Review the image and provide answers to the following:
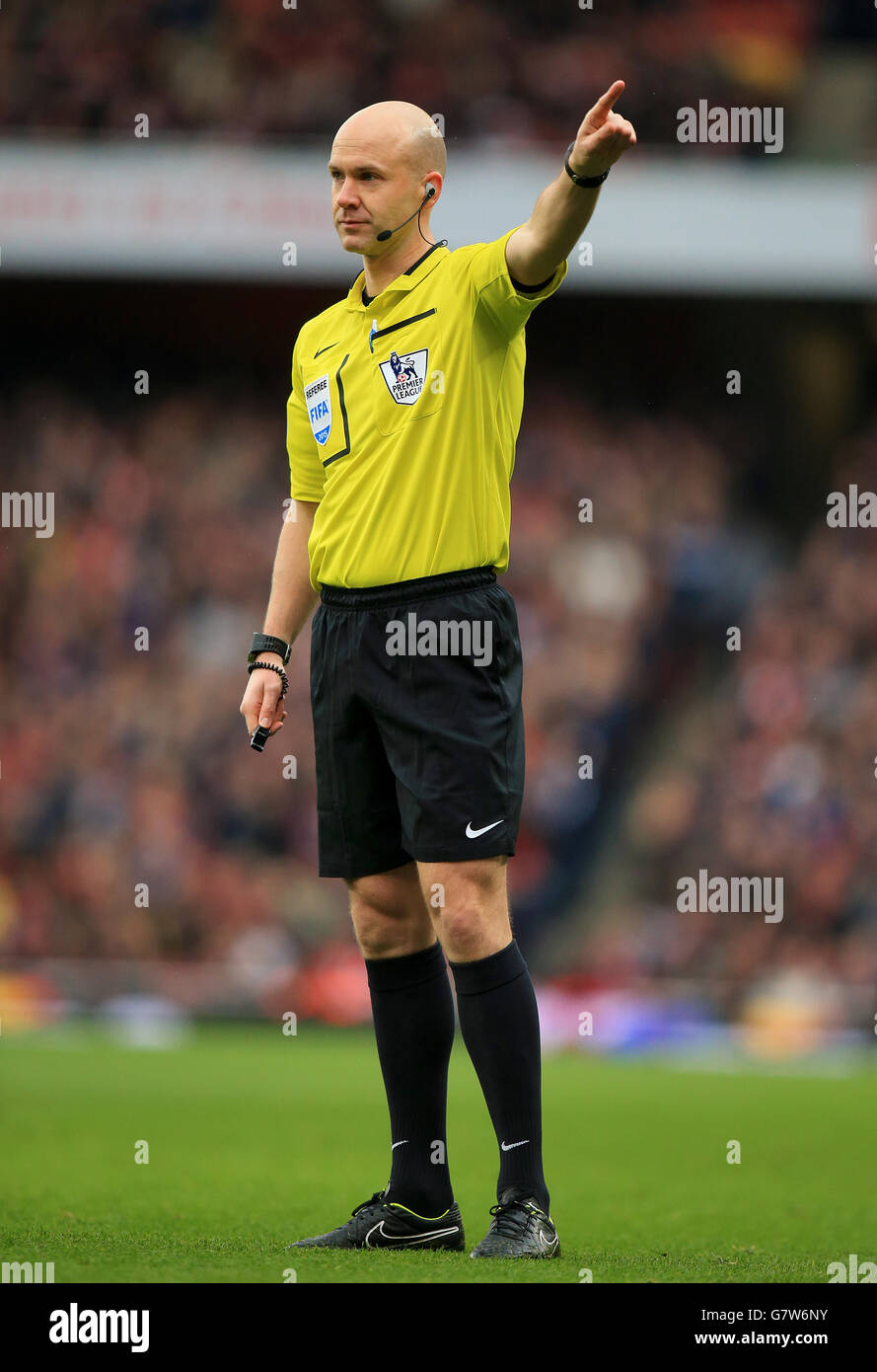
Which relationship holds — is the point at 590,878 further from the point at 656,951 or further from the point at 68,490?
the point at 68,490

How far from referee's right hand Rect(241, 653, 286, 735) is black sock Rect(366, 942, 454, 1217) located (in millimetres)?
604

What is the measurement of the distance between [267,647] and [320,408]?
1.90ft

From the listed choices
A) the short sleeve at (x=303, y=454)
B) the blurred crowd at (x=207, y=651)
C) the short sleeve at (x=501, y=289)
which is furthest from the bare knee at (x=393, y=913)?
the blurred crowd at (x=207, y=651)

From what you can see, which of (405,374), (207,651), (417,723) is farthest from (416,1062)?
(207,651)

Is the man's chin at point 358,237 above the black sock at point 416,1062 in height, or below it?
above

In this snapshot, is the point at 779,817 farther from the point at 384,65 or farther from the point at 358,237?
the point at 358,237

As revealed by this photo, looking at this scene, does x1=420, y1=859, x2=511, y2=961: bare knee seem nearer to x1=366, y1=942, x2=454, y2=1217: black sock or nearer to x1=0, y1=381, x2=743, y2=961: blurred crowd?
x1=366, y1=942, x2=454, y2=1217: black sock

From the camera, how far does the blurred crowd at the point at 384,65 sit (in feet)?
52.1

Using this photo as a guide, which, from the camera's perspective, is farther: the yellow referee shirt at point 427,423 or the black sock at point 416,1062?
the black sock at point 416,1062

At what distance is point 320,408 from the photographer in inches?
161

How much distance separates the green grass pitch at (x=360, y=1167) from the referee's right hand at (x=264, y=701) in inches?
45.9

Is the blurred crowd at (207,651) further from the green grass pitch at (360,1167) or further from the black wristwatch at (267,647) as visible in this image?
the black wristwatch at (267,647)

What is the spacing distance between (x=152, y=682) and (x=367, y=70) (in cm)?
588

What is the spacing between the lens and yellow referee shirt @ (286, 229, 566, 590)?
12.6 feet
